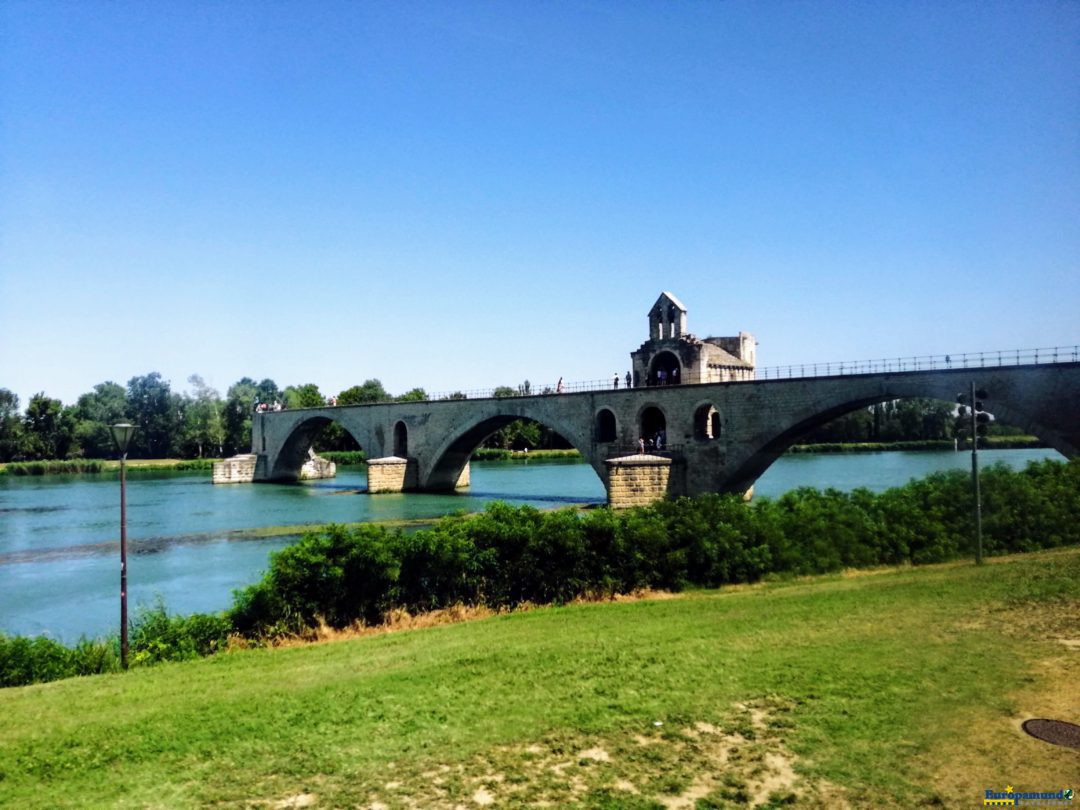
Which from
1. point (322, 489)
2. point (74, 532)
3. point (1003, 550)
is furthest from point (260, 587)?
point (322, 489)

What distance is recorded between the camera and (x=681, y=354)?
45625 mm

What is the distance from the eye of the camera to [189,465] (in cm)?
9519

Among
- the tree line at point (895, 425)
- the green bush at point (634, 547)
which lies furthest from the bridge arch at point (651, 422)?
the tree line at point (895, 425)

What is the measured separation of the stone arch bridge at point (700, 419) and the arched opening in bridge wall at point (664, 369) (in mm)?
2155

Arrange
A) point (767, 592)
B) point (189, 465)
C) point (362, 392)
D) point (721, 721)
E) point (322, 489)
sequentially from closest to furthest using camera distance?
point (721, 721)
point (767, 592)
point (322, 489)
point (189, 465)
point (362, 392)

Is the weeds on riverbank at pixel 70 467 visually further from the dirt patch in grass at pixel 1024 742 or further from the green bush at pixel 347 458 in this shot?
the dirt patch in grass at pixel 1024 742

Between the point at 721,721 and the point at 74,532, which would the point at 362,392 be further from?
the point at 721,721

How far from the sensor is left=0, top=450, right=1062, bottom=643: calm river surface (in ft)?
77.5

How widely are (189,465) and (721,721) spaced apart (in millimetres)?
96637

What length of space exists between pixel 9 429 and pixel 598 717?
10799 cm

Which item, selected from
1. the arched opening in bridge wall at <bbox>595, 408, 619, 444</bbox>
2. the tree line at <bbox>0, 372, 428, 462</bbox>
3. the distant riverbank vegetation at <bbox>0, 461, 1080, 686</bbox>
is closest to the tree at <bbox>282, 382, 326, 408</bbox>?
the tree line at <bbox>0, 372, 428, 462</bbox>

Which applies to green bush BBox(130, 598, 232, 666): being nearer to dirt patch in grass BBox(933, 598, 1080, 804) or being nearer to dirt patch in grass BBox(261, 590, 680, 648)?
dirt patch in grass BBox(261, 590, 680, 648)

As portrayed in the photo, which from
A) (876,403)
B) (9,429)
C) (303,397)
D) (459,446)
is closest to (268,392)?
(303,397)

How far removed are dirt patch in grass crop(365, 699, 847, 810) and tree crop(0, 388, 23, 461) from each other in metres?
106
